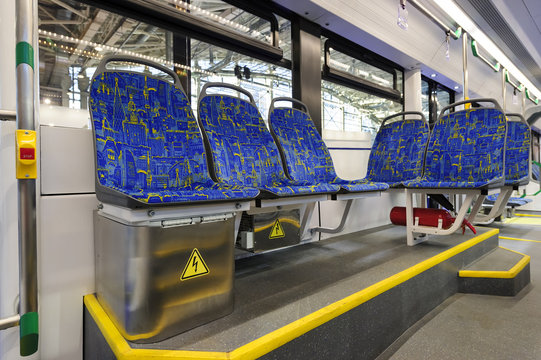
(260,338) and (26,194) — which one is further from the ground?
(26,194)

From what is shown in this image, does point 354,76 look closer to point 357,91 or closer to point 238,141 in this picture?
point 357,91

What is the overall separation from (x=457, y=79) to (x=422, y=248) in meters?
3.78

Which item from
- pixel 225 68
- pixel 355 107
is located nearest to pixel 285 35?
pixel 225 68

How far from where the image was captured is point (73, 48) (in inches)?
68.8

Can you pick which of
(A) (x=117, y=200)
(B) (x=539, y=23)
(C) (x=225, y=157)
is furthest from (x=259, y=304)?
(B) (x=539, y=23)

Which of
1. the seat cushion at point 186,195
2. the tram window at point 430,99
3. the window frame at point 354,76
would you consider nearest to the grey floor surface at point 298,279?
the seat cushion at point 186,195

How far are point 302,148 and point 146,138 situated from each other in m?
1.18

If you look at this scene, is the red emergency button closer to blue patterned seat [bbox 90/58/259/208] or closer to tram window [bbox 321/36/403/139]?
blue patterned seat [bbox 90/58/259/208]

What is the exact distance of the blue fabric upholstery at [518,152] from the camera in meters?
3.25

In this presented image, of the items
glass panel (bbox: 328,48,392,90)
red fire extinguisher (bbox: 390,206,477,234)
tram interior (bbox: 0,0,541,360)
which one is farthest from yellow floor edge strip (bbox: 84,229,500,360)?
glass panel (bbox: 328,48,392,90)

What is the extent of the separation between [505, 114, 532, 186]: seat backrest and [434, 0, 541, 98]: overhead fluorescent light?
1266mm

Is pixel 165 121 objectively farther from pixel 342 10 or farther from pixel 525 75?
pixel 525 75

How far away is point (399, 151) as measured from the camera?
2.82 metres

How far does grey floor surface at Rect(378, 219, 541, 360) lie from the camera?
4.45 ft
